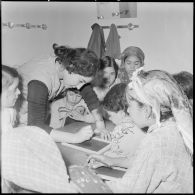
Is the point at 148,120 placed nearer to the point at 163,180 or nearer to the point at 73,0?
the point at 163,180

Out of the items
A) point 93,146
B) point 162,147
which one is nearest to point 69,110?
point 93,146

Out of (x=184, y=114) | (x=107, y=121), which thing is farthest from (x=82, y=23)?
(x=184, y=114)

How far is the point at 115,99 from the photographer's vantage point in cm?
114

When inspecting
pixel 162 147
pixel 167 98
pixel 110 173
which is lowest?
pixel 110 173

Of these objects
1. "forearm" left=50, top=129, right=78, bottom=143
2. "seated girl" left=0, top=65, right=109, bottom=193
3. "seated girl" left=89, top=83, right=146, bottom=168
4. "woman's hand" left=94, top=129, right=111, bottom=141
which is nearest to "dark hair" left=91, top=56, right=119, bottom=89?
"seated girl" left=89, top=83, right=146, bottom=168

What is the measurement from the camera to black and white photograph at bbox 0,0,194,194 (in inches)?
25.4

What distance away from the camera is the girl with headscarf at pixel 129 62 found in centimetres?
123

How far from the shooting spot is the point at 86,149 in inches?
36.7

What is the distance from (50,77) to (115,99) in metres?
0.31

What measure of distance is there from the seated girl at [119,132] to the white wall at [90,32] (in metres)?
0.23

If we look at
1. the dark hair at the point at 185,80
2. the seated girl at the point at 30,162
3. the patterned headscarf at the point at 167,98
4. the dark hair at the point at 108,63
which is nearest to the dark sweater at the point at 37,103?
Result: the seated girl at the point at 30,162

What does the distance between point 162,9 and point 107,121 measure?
1.67ft

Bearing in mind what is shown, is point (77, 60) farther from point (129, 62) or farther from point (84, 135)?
point (129, 62)

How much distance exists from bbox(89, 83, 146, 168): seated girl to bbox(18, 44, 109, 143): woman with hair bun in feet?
0.40
